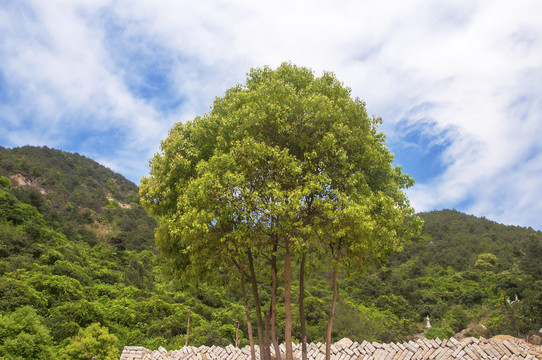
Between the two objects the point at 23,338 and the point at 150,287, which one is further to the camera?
the point at 150,287

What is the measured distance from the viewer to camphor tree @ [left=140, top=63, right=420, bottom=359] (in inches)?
337

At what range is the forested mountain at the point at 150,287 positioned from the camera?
20.6 metres

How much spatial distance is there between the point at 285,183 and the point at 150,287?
3063cm

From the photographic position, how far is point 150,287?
1387 inches

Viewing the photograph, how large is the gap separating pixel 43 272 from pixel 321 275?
34.5 metres

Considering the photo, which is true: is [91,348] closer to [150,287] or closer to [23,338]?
[23,338]

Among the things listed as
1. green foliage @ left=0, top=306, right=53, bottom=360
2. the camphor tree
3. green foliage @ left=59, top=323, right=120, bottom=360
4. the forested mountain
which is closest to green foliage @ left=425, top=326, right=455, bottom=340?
the forested mountain

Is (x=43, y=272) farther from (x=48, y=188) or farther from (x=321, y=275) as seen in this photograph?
(x=321, y=275)

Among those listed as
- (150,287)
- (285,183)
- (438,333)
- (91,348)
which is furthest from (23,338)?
(438,333)

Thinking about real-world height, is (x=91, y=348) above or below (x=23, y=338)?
below

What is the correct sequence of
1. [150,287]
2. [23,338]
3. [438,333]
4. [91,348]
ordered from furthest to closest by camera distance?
[150,287], [438,333], [23,338], [91,348]

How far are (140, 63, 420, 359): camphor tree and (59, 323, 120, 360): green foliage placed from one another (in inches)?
268

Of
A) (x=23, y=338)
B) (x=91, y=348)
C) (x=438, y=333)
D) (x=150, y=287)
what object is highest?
(x=150, y=287)

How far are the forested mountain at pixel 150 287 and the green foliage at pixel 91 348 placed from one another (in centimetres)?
6
